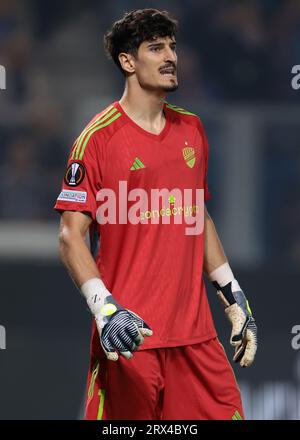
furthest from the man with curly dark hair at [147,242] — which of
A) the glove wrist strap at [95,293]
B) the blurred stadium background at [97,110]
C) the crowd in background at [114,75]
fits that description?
the crowd in background at [114,75]

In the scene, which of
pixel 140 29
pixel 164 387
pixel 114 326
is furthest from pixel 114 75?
pixel 114 326

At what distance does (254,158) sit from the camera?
7.35 metres

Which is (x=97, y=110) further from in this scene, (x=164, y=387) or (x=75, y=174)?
(x=164, y=387)

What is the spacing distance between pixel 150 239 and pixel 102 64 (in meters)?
4.05

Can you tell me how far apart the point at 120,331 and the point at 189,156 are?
2.59ft

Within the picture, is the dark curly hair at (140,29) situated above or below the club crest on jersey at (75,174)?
above

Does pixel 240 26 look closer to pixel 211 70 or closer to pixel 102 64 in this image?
pixel 211 70

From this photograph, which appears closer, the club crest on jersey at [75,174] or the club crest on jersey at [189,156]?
the club crest on jersey at [75,174]

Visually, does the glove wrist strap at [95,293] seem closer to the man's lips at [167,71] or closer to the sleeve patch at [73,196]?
the sleeve patch at [73,196]

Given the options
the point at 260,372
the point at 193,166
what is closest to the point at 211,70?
the point at 260,372

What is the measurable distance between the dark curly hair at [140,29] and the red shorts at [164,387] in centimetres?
115

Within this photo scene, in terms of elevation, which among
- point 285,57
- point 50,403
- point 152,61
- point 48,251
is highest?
point 285,57

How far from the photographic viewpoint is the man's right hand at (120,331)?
3920 mm

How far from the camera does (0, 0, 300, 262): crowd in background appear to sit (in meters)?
7.53
